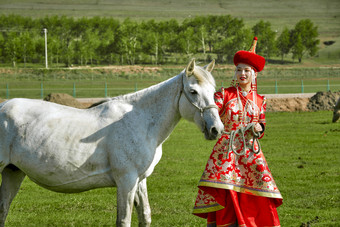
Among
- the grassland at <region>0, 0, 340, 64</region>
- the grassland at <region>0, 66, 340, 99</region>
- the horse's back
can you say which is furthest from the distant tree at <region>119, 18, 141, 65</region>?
the horse's back

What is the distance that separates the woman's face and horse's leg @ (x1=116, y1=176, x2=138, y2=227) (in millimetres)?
1761

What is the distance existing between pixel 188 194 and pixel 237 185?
404cm

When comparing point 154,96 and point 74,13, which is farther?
point 74,13

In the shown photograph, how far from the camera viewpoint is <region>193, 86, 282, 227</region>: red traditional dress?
18.9 ft

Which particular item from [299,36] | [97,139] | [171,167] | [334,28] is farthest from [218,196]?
[334,28]

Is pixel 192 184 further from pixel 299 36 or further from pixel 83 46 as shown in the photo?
pixel 299 36

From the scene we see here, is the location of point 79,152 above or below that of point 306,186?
above

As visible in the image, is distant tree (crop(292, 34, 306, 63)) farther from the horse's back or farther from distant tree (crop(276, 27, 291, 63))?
the horse's back

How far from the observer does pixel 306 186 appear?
10.3m

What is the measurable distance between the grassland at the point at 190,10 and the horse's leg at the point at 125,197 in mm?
157293

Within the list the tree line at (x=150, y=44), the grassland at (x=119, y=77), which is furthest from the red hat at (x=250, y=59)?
the tree line at (x=150, y=44)

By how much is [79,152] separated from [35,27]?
13983 centimetres

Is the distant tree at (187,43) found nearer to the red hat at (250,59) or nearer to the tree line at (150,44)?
the tree line at (150,44)

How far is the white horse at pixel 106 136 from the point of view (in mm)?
5613
